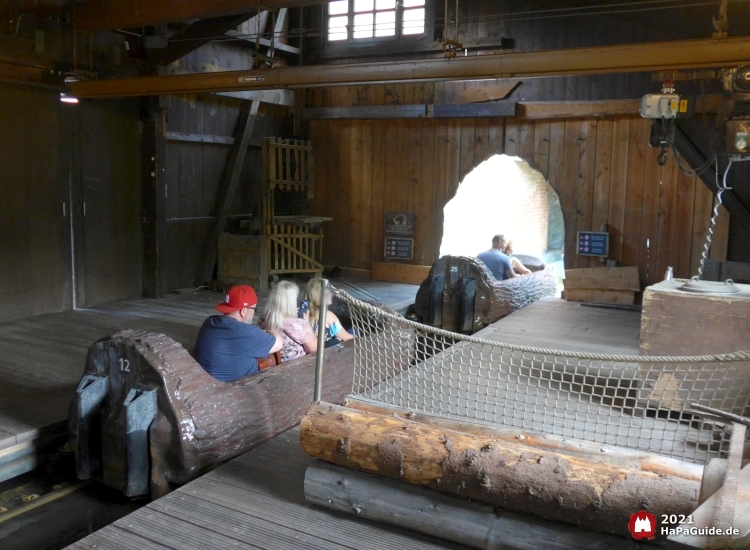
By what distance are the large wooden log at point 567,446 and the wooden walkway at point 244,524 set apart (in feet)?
1.60

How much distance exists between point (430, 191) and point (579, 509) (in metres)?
7.54

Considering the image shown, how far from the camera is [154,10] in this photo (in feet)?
21.3

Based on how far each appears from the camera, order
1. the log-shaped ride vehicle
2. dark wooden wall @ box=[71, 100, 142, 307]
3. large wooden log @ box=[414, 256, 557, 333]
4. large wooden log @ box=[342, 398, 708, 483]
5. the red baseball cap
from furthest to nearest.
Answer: dark wooden wall @ box=[71, 100, 142, 307] → large wooden log @ box=[414, 256, 557, 333] → the red baseball cap → the log-shaped ride vehicle → large wooden log @ box=[342, 398, 708, 483]

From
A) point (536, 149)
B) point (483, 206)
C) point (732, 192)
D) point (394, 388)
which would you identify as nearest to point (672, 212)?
point (732, 192)

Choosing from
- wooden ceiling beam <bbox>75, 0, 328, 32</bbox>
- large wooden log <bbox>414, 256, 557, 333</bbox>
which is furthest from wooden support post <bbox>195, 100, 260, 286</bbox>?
large wooden log <bbox>414, 256, 557, 333</bbox>

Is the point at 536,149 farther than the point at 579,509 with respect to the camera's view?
Yes

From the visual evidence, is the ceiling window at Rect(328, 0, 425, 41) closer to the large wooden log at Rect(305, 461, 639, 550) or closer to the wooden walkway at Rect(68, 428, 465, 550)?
the wooden walkway at Rect(68, 428, 465, 550)

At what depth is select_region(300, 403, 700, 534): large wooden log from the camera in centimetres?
241

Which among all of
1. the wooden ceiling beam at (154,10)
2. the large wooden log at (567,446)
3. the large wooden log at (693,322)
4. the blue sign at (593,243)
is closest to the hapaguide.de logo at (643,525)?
the large wooden log at (567,446)

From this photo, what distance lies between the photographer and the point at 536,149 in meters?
8.94

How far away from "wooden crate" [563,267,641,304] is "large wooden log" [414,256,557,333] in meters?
0.99

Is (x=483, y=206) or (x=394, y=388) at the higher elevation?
(x=483, y=206)

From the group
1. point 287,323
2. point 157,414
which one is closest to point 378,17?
point 287,323

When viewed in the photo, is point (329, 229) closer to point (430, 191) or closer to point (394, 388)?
point (430, 191)
